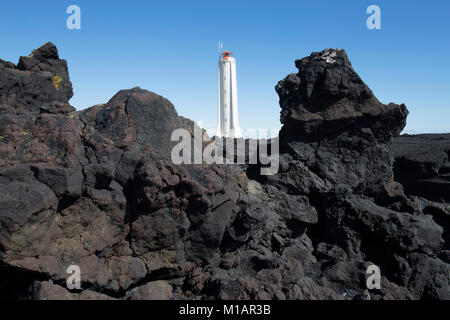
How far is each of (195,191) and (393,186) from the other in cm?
733

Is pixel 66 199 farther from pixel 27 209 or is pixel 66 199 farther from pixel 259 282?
pixel 259 282

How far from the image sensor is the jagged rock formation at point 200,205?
6652mm

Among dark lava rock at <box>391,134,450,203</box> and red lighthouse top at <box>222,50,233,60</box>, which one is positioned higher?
red lighthouse top at <box>222,50,233,60</box>

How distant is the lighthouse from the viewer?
3694 centimetres

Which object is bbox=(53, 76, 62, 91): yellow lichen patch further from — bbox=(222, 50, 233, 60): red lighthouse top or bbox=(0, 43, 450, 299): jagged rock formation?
bbox=(222, 50, 233, 60): red lighthouse top

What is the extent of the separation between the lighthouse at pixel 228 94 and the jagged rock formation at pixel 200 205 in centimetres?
2506

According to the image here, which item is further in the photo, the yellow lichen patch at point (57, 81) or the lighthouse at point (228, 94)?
the lighthouse at point (228, 94)

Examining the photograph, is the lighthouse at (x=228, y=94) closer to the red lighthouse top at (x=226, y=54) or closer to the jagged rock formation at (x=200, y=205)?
the red lighthouse top at (x=226, y=54)

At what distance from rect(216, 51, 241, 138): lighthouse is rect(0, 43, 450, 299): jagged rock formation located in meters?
25.1

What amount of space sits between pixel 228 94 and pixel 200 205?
30.2 m

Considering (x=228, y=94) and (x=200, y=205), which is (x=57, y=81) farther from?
(x=228, y=94)

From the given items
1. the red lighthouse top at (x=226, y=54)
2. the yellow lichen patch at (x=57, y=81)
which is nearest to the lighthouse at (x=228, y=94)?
the red lighthouse top at (x=226, y=54)

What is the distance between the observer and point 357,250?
411 inches

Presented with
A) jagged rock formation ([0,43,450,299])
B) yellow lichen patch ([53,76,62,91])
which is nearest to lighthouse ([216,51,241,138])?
jagged rock formation ([0,43,450,299])
